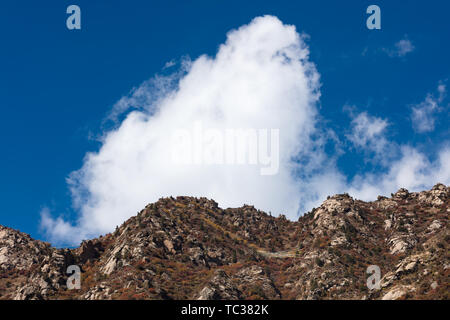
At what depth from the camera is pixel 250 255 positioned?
136250 millimetres

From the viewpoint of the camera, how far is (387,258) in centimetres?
12319

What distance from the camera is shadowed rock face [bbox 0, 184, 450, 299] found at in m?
105

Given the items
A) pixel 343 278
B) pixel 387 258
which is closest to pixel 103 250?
pixel 343 278

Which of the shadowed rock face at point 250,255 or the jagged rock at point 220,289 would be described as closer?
the shadowed rock face at point 250,255

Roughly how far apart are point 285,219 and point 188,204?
3810cm

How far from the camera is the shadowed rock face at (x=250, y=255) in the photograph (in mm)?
104750

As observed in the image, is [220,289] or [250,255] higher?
[250,255]

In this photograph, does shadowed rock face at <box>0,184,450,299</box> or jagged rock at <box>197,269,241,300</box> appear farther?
jagged rock at <box>197,269,241,300</box>

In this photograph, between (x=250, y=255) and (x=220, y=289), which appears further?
(x=250, y=255)
